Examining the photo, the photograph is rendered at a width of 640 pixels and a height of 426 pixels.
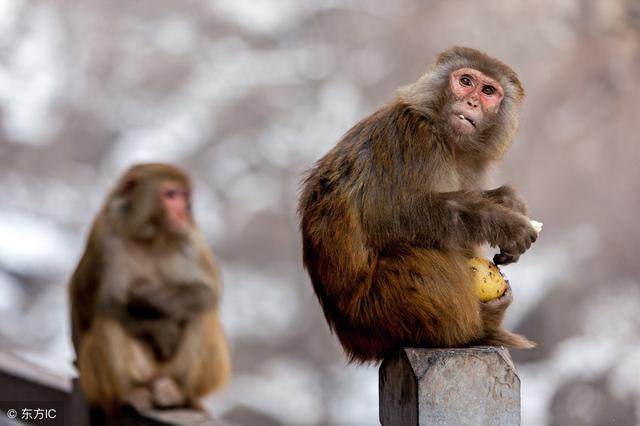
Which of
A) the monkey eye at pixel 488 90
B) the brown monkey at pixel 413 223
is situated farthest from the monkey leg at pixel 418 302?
the monkey eye at pixel 488 90

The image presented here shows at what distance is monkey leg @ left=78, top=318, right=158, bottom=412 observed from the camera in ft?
10.7

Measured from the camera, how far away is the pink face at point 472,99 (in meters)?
2.65

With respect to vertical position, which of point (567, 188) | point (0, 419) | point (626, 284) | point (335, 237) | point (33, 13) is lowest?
point (0, 419)

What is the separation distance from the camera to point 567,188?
745 centimetres

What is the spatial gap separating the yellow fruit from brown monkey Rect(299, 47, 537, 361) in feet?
0.09

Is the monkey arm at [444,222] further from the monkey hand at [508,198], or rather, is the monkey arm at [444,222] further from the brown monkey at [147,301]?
the brown monkey at [147,301]

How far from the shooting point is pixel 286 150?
711 centimetres

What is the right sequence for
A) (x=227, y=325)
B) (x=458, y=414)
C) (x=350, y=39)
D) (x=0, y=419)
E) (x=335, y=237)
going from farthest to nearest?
(x=350, y=39) → (x=227, y=325) → (x=335, y=237) → (x=458, y=414) → (x=0, y=419)

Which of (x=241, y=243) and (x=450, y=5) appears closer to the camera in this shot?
(x=241, y=243)

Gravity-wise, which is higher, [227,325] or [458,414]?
[227,325]

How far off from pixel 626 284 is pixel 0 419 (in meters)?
6.41

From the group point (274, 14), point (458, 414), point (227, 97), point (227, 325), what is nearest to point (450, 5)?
point (274, 14)

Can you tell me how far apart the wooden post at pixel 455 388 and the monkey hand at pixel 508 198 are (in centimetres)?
60

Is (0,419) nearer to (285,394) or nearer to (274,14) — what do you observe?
(285,394)
